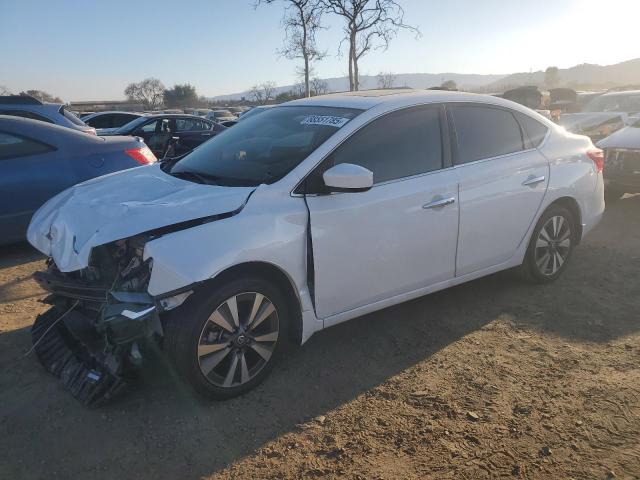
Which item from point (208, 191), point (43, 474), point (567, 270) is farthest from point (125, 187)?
point (567, 270)

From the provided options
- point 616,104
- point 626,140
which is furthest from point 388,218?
point 616,104

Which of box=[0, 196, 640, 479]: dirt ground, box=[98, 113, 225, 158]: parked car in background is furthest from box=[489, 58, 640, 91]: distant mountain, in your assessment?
box=[0, 196, 640, 479]: dirt ground

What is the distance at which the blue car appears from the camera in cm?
527

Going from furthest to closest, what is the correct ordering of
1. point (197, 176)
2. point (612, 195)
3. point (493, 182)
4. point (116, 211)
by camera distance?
point (612, 195), point (493, 182), point (197, 176), point (116, 211)

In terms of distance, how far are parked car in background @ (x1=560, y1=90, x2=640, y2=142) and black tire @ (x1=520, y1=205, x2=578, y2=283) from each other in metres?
6.89

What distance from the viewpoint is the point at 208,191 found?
304 centimetres

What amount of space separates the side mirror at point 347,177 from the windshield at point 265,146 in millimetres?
297

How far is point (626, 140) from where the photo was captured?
7.49m

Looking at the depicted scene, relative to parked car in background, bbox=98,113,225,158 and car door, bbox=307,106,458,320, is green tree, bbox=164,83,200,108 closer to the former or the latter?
parked car in background, bbox=98,113,225,158

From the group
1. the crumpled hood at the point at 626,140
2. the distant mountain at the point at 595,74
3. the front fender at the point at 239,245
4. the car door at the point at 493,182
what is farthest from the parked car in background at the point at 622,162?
the distant mountain at the point at 595,74

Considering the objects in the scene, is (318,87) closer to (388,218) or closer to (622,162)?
(622,162)

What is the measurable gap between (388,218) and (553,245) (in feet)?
6.69

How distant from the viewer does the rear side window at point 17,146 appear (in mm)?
5418

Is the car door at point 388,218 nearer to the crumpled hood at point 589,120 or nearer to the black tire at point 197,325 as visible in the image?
the black tire at point 197,325
